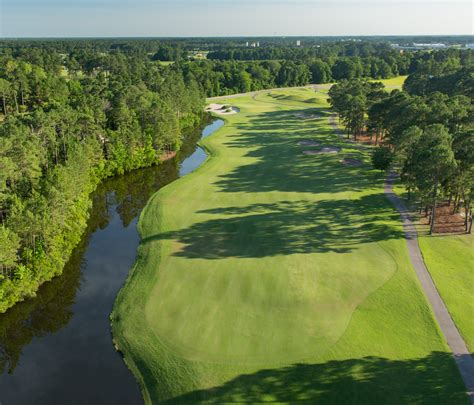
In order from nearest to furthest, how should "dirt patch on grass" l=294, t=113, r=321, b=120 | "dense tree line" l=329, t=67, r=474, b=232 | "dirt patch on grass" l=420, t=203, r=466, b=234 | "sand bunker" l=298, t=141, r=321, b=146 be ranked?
"dense tree line" l=329, t=67, r=474, b=232
"dirt patch on grass" l=420, t=203, r=466, b=234
"sand bunker" l=298, t=141, r=321, b=146
"dirt patch on grass" l=294, t=113, r=321, b=120

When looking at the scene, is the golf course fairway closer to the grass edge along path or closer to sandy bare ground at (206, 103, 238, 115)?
the grass edge along path

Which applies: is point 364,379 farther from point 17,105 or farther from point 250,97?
point 250,97

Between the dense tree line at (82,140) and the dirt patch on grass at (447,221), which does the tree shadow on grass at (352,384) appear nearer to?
the dense tree line at (82,140)

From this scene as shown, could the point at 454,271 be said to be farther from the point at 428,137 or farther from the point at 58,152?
the point at 58,152

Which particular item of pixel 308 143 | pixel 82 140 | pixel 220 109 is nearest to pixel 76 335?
pixel 82 140

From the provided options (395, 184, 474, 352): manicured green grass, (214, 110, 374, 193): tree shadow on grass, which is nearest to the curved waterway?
(214, 110, 374, 193): tree shadow on grass

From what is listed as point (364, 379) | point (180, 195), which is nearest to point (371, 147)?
point (180, 195)
